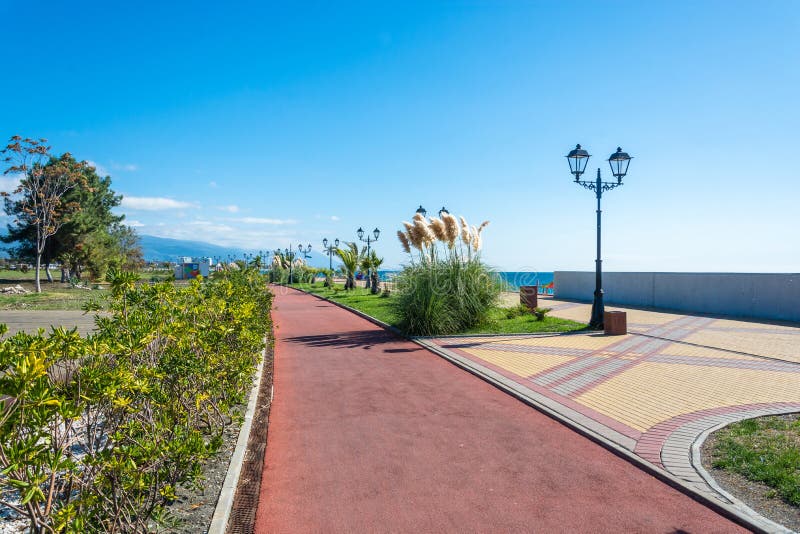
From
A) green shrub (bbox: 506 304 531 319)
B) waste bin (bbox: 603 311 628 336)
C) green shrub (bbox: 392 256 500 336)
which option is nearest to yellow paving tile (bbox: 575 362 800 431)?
waste bin (bbox: 603 311 628 336)

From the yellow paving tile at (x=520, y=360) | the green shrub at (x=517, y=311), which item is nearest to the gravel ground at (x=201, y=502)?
the yellow paving tile at (x=520, y=360)

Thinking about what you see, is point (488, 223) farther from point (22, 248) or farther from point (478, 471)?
point (22, 248)

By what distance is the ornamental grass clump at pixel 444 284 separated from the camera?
41.9ft

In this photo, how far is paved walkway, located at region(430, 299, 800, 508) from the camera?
565 centimetres

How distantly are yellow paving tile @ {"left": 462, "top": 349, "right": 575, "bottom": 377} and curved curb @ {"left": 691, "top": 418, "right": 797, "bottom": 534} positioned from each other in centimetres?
317

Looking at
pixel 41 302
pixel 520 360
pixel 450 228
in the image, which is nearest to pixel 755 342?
pixel 520 360

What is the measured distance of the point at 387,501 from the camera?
4.11m

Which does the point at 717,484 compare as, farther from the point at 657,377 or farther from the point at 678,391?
the point at 657,377

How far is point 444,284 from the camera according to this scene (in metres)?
13.0

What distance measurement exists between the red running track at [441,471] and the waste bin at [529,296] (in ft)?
31.3

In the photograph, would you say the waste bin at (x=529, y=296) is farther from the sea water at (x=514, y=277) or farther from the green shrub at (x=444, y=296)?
the green shrub at (x=444, y=296)

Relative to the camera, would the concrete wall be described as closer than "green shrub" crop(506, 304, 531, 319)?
No

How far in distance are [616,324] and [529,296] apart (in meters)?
4.20

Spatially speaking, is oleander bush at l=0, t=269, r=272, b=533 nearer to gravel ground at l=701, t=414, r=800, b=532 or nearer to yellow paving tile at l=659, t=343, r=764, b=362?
gravel ground at l=701, t=414, r=800, b=532
